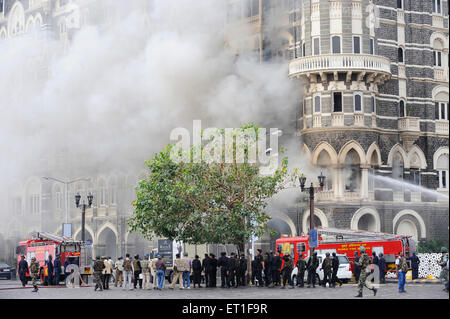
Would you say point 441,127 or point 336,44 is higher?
point 336,44

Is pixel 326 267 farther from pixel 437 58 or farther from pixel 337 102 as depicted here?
pixel 437 58

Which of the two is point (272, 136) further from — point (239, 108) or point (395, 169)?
point (395, 169)

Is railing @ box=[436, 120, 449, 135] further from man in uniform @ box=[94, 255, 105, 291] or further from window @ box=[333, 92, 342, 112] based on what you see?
man in uniform @ box=[94, 255, 105, 291]

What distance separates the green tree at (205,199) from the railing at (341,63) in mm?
14393

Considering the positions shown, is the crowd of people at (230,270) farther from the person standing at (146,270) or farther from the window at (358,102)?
the window at (358,102)

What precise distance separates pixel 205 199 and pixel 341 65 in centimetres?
1751

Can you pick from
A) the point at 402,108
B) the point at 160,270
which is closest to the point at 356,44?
the point at 402,108

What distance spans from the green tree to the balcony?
14340 millimetres

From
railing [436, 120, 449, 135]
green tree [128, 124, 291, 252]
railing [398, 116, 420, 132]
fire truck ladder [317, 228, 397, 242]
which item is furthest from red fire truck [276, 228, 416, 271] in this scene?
railing [436, 120, 449, 135]

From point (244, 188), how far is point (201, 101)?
1727 centimetres

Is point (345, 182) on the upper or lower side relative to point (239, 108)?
lower

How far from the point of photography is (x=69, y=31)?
2594 inches

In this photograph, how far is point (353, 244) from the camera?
43.6 metres

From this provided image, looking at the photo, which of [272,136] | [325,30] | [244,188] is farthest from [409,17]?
[244,188]
